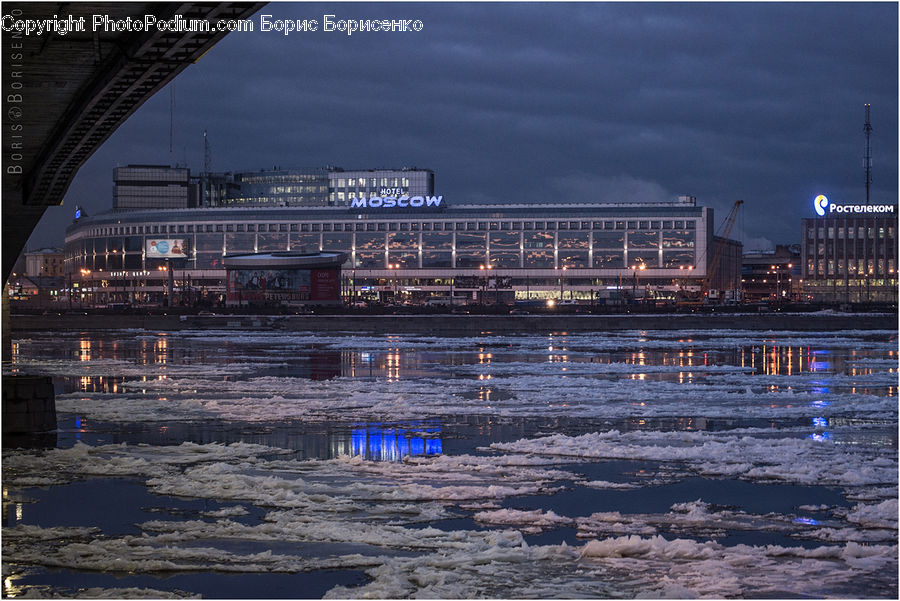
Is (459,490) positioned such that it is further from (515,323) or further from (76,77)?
(515,323)

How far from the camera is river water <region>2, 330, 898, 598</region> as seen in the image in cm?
1541

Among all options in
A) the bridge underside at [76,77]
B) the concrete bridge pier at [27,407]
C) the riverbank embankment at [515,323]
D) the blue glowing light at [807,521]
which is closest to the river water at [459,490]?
the blue glowing light at [807,521]

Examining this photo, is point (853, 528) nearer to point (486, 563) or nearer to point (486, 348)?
point (486, 563)

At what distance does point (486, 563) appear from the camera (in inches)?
631

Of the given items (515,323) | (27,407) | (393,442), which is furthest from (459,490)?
(515,323)

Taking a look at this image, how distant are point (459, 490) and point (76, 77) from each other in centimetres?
1341

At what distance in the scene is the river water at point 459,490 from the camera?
50.5 feet

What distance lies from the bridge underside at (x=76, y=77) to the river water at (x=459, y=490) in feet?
25.8

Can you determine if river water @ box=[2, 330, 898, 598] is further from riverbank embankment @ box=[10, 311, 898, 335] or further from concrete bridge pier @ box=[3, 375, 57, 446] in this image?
riverbank embankment @ box=[10, 311, 898, 335]

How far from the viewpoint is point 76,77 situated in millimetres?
25547

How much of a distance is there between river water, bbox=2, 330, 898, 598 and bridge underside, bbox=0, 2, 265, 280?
25.8 ft

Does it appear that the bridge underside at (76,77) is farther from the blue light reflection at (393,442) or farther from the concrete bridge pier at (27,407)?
the blue light reflection at (393,442)

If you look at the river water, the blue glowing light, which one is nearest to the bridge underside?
Answer: the river water

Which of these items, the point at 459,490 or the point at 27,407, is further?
the point at 27,407
